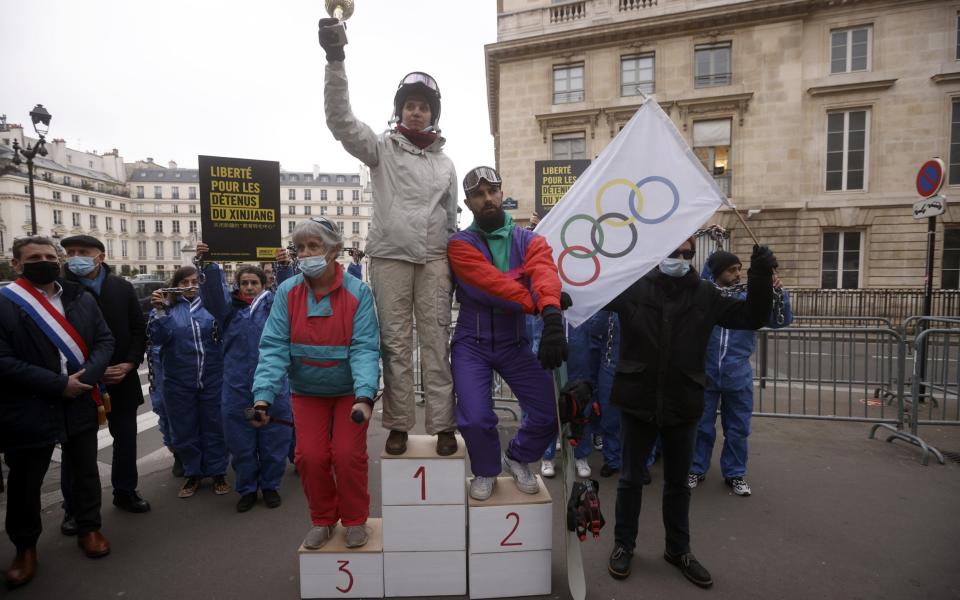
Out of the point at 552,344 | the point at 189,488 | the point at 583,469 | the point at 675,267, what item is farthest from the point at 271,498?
the point at 675,267

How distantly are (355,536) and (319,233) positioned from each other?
1873 mm

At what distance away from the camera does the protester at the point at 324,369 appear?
2898 mm

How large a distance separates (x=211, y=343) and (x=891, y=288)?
72.7 ft

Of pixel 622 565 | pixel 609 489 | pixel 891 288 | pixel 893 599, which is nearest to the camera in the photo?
pixel 893 599

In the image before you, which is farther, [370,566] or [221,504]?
[221,504]

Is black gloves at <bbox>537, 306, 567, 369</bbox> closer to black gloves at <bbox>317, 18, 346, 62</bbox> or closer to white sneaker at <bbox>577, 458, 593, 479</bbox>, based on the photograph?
black gloves at <bbox>317, 18, 346, 62</bbox>

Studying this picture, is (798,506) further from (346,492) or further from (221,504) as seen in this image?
(221,504)

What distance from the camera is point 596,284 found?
336 centimetres

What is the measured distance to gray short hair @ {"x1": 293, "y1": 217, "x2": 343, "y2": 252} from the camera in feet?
9.64

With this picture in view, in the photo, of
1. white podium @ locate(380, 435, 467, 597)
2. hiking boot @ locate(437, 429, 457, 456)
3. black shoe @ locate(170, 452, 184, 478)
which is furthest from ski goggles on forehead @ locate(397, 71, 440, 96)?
black shoe @ locate(170, 452, 184, 478)

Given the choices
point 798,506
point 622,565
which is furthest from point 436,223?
point 798,506

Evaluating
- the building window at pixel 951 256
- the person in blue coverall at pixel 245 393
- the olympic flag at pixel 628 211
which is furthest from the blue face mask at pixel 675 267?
the building window at pixel 951 256

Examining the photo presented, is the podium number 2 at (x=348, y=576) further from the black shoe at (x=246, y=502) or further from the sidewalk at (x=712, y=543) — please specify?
the black shoe at (x=246, y=502)

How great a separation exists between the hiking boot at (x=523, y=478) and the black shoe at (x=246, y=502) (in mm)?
2404
